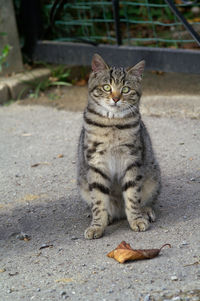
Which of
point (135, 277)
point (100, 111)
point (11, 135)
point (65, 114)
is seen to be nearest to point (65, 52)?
point (65, 114)

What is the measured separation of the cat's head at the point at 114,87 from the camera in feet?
12.1

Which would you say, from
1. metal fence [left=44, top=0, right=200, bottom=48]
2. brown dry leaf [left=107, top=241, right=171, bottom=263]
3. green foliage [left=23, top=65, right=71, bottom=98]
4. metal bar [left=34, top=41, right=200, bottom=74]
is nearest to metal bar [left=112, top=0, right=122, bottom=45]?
metal bar [left=34, top=41, right=200, bottom=74]

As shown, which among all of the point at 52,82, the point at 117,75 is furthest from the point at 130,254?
the point at 52,82

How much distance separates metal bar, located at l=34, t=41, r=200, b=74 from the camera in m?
6.01

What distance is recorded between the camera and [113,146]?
368cm

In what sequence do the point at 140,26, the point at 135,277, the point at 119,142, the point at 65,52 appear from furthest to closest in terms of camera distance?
the point at 140,26, the point at 65,52, the point at 119,142, the point at 135,277

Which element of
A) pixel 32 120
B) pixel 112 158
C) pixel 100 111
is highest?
pixel 100 111

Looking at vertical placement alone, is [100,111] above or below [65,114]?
above

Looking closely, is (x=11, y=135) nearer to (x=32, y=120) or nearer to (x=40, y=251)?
(x=32, y=120)

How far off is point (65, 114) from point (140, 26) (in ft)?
8.39

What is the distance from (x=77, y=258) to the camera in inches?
132

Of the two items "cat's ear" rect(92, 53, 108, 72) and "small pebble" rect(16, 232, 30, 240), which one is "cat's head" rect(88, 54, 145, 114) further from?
"small pebble" rect(16, 232, 30, 240)

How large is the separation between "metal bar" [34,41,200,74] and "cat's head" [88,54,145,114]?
2.26 meters

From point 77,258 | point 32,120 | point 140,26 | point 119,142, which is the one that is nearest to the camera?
point 77,258
